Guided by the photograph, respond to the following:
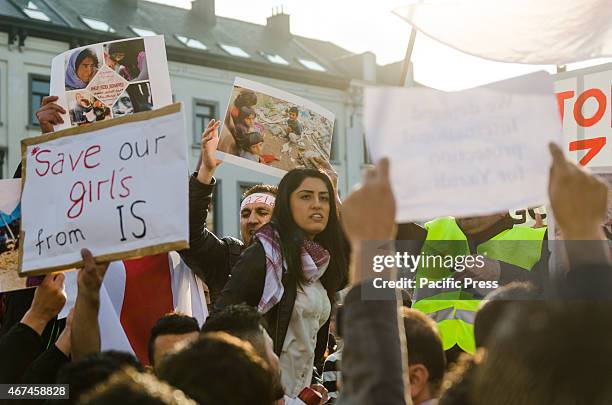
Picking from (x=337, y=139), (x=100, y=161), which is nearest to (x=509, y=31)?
(x=100, y=161)

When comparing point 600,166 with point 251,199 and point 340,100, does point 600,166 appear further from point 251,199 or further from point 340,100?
point 340,100

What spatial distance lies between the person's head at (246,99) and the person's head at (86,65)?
1.99 feet

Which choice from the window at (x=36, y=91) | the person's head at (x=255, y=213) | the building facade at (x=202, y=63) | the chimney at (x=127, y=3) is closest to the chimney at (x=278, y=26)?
the building facade at (x=202, y=63)

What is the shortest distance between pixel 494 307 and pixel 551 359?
3.27 ft

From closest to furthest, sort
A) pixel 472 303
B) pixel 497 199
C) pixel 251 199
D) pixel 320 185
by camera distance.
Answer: pixel 497 199
pixel 472 303
pixel 320 185
pixel 251 199

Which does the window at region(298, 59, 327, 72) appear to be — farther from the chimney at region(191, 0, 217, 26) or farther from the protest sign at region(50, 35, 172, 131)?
the protest sign at region(50, 35, 172, 131)

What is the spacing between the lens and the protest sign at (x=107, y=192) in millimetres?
2934

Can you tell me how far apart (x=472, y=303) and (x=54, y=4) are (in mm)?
24091

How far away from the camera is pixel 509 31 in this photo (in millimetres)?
3148

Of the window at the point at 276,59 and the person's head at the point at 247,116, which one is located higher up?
the window at the point at 276,59

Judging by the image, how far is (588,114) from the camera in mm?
3943

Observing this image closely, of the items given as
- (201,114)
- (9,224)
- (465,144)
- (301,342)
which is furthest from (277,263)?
(201,114)

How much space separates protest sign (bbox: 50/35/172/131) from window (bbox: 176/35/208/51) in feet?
78.3

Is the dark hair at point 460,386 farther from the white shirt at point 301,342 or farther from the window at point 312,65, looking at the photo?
the window at point 312,65
